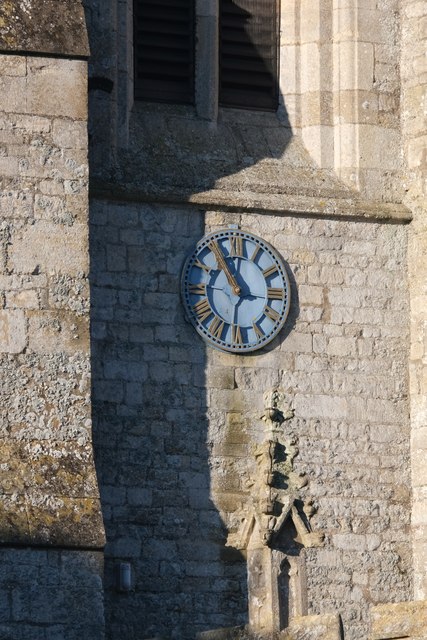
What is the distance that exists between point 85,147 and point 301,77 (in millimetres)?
2797

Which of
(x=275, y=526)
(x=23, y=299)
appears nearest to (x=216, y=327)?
(x=275, y=526)

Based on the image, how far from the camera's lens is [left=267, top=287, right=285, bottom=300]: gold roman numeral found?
18.6 m

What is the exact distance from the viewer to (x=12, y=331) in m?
16.7

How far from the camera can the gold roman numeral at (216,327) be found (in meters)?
18.4

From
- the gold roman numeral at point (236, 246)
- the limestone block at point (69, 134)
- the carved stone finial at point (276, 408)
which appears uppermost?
the limestone block at point (69, 134)

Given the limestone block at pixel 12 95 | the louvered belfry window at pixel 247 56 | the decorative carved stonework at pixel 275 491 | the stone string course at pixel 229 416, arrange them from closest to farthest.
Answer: the limestone block at pixel 12 95 → the stone string course at pixel 229 416 → the decorative carved stonework at pixel 275 491 → the louvered belfry window at pixel 247 56

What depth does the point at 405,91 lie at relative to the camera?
19406mm

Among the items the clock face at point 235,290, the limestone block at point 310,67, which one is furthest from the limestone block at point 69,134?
the limestone block at point 310,67

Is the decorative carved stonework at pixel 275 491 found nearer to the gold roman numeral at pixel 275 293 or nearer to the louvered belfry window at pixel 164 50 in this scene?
the gold roman numeral at pixel 275 293

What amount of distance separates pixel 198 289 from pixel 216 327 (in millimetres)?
283

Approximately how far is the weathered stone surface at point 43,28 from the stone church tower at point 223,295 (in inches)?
0.6

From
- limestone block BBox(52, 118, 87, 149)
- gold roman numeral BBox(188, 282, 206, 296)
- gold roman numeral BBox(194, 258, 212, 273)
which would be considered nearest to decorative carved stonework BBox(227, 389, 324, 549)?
gold roman numeral BBox(188, 282, 206, 296)

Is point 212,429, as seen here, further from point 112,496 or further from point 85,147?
point 85,147

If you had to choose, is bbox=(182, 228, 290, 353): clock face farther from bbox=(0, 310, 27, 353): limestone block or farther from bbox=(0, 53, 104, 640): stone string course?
bbox=(0, 310, 27, 353): limestone block
